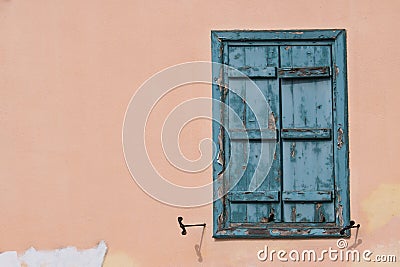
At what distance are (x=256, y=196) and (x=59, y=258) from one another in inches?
50.1

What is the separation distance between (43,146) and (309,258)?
70.3 inches

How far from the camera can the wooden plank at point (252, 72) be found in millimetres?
7105

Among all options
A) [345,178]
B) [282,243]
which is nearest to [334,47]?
[345,178]

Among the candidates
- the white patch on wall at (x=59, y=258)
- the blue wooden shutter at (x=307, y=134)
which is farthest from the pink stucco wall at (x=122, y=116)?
the blue wooden shutter at (x=307, y=134)

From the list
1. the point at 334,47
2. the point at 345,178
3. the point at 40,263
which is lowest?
the point at 40,263

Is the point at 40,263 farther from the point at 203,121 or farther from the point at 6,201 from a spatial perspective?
the point at 203,121

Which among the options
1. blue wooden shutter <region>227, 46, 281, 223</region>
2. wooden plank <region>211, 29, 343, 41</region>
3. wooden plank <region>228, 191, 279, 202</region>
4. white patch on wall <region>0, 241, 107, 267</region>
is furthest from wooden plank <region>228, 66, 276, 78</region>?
white patch on wall <region>0, 241, 107, 267</region>

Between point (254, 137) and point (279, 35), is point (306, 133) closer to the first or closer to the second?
point (254, 137)

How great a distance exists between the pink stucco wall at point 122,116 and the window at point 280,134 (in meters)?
0.08

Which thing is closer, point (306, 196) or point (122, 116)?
point (306, 196)

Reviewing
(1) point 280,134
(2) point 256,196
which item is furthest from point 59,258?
(1) point 280,134

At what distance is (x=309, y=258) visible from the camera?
7.05m

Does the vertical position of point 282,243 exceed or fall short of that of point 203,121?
it falls short

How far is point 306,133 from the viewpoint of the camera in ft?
23.1
